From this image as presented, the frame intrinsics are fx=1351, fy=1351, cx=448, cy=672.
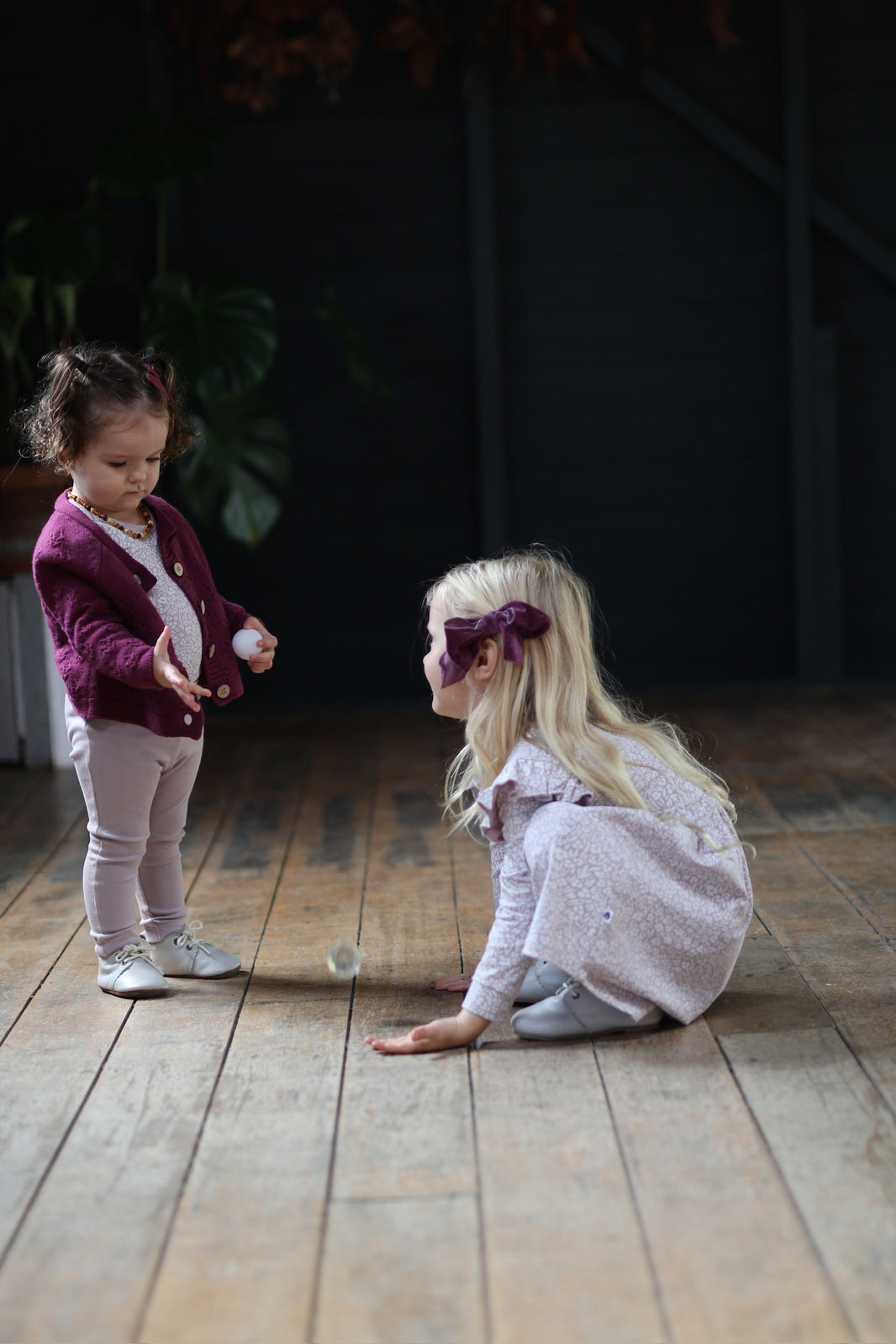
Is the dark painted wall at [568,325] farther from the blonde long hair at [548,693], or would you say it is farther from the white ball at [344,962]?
the blonde long hair at [548,693]

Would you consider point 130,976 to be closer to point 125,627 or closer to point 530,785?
point 125,627

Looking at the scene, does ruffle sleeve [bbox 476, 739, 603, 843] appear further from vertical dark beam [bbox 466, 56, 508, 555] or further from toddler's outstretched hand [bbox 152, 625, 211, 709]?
vertical dark beam [bbox 466, 56, 508, 555]

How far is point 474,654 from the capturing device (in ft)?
5.98

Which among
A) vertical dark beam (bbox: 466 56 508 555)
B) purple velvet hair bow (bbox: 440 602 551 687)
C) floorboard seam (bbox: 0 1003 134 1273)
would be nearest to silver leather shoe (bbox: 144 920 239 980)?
floorboard seam (bbox: 0 1003 134 1273)

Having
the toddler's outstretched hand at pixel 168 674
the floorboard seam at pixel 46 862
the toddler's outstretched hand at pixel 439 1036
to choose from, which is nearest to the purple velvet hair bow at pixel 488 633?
the toddler's outstretched hand at pixel 168 674

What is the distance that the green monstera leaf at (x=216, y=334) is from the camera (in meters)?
3.83

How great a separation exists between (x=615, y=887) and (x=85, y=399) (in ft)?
3.28

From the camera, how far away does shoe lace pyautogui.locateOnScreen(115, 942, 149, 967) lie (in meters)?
2.05

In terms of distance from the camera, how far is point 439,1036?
1.73m

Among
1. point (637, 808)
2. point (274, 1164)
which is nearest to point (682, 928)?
point (637, 808)

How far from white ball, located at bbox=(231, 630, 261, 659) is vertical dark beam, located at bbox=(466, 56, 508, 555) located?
2618 millimetres

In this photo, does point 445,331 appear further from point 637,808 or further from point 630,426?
point 637,808

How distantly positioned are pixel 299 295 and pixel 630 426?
1208mm

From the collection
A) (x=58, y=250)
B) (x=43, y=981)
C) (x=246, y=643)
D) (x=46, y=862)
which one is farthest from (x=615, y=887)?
(x=58, y=250)
